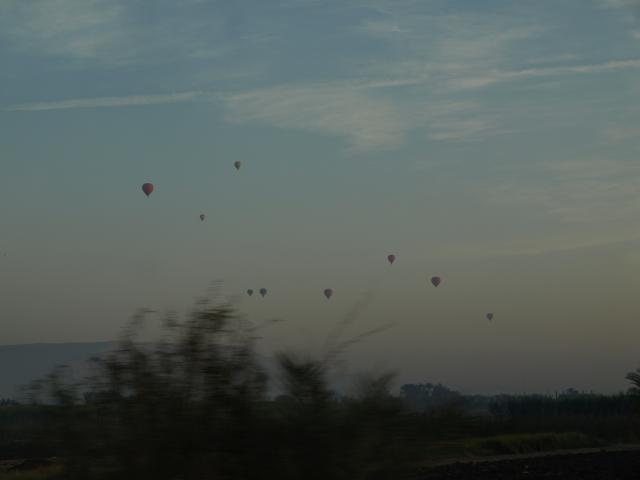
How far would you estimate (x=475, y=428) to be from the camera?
34.3ft

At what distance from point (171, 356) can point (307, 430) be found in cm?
132

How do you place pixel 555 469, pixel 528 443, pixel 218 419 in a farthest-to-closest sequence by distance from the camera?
pixel 528 443 → pixel 555 469 → pixel 218 419

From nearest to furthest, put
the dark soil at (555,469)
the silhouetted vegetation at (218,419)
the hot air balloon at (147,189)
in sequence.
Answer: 1. the silhouetted vegetation at (218,419)
2. the dark soil at (555,469)
3. the hot air balloon at (147,189)

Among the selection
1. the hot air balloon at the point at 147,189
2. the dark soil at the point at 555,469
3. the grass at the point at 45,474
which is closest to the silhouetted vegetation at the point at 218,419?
the grass at the point at 45,474

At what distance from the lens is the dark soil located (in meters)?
33.6

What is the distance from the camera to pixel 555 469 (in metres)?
36.8

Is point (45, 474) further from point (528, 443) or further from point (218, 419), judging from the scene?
point (528, 443)

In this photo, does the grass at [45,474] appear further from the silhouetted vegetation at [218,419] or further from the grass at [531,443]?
the grass at [531,443]

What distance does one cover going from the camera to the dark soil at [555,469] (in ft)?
110

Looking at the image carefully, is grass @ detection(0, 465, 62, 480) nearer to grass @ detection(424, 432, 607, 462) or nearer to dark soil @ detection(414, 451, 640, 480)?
dark soil @ detection(414, 451, 640, 480)

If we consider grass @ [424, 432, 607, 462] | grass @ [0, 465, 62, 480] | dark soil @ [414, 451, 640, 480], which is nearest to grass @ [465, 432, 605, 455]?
grass @ [424, 432, 607, 462]

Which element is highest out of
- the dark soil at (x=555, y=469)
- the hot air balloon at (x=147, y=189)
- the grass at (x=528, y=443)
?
the hot air balloon at (x=147, y=189)

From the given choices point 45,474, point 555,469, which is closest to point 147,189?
point 555,469

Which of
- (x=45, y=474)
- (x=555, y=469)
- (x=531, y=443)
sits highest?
(x=531, y=443)
